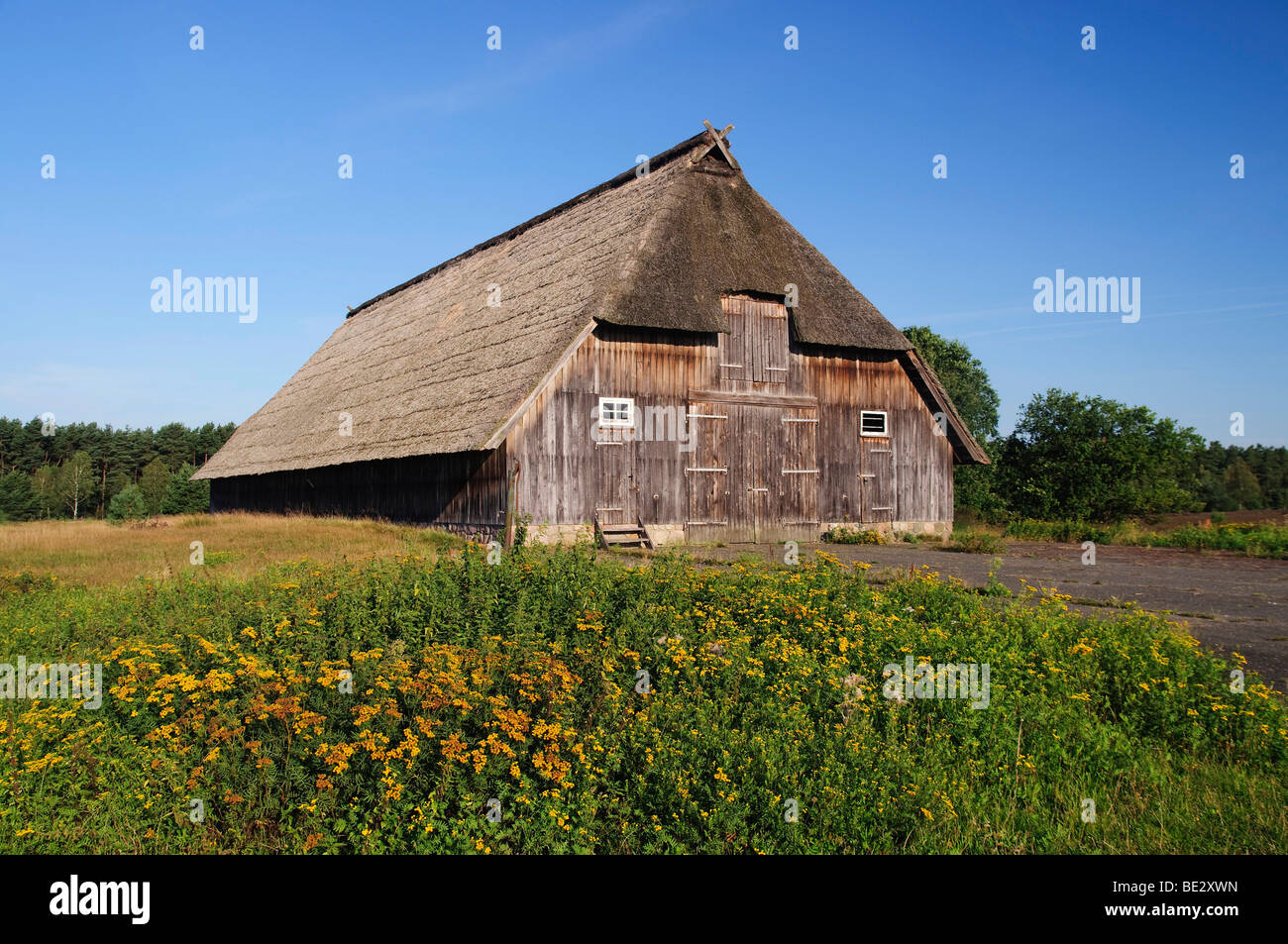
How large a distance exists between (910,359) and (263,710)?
1980 cm

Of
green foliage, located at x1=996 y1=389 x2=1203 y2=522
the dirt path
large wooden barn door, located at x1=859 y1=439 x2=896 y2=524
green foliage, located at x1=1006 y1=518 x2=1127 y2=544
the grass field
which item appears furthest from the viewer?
green foliage, located at x1=996 y1=389 x2=1203 y2=522

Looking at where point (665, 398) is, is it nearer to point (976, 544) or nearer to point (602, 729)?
point (976, 544)

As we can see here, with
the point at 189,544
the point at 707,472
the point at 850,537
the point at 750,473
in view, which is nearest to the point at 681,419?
the point at 707,472

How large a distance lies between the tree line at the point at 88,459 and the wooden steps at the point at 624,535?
58554 millimetres

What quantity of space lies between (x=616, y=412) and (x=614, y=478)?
1.49 metres

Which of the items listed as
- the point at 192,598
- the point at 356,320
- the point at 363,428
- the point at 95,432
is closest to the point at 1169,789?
the point at 192,598

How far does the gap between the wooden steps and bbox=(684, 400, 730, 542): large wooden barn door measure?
4.07 ft

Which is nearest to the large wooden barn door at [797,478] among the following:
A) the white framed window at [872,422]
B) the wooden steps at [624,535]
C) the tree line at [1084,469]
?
the white framed window at [872,422]

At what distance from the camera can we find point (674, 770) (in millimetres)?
5527

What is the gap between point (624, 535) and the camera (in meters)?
18.3

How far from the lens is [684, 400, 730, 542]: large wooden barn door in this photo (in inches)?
763

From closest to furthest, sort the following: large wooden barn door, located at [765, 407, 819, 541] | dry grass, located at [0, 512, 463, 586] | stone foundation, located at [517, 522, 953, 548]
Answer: dry grass, located at [0, 512, 463, 586] < stone foundation, located at [517, 522, 953, 548] < large wooden barn door, located at [765, 407, 819, 541]

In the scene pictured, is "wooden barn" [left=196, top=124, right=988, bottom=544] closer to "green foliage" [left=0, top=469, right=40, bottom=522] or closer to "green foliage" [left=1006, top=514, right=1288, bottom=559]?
"green foliage" [left=1006, top=514, right=1288, bottom=559]

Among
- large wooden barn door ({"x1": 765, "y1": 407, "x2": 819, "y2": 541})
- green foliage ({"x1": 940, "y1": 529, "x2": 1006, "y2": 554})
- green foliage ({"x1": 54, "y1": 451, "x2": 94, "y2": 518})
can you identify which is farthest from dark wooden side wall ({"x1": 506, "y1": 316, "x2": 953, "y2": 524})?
green foliage ({"x1": 54, "y1": 451, "x2": 94, "y2": 518})
